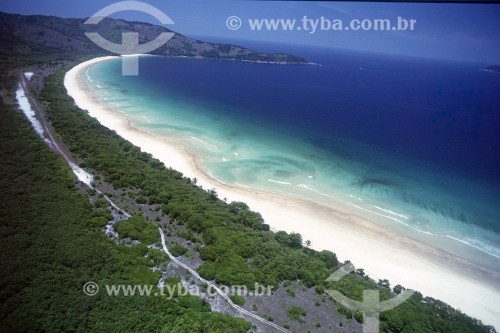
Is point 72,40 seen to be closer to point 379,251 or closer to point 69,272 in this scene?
point 69,272

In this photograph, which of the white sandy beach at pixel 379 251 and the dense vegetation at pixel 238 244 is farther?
the white sandy beach at pixel 379 251

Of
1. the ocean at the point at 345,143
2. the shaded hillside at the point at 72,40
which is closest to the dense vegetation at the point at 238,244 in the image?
the ocean at the point at 345,143

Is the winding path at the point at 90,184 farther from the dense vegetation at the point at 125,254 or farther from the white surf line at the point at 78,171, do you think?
the dense vegetation at the point at 125,254

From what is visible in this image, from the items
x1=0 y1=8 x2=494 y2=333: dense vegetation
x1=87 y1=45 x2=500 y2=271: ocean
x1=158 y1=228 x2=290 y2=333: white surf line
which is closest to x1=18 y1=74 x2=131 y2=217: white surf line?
x1=0 y1=8 x2=494 y2=333: dense vegetation

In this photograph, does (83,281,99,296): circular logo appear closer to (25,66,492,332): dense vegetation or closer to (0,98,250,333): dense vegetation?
(0,98,250,333): dense vegetation

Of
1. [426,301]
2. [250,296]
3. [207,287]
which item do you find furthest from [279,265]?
[426,301]

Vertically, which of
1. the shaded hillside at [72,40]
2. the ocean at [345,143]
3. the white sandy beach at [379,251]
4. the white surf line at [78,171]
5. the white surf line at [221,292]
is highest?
the shaded hillside at [72,40]

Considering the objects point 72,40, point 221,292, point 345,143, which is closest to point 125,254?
point 221,292
